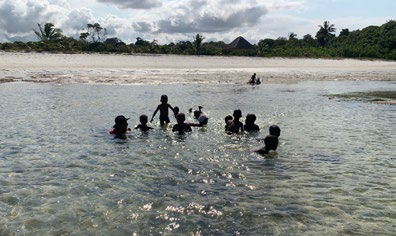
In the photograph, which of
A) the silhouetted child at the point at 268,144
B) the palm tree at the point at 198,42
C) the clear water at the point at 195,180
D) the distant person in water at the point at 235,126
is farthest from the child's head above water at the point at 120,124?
the palm tree at the point at 198,42

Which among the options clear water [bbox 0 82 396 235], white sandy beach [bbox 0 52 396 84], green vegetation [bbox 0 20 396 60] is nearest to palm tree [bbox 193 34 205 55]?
green vegetation [bbox 0 20 396 60]

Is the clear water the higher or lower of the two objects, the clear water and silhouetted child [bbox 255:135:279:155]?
the lower

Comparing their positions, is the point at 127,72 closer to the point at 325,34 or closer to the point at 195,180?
the point at 195,180

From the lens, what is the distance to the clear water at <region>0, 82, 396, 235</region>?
6.02 m

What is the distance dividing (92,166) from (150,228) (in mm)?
4084

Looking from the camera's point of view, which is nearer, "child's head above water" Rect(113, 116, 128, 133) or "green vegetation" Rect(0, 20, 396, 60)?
"child's head above water" Rect(113, 116, 128, 133)

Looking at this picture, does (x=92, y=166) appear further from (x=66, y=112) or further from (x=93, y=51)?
(x=93, y=51)

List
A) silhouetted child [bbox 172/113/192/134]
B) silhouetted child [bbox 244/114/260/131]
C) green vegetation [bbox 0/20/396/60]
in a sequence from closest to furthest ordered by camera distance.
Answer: silhouetted child [bbox 172/113/192/134] < silhouetted child [bbox 244/114/260/131] < green vegetation [bbox 0/20/396/60]

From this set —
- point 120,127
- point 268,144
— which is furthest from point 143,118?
point 268,144

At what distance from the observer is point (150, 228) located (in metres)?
5.79

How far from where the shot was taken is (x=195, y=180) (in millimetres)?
8211

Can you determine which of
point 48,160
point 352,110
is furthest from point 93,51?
point 48,160

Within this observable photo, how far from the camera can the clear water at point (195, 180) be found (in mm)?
6020

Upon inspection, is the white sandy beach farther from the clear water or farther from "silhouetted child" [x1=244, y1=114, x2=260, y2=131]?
"silhouetted child" [x1=244, y1=114, x2=260, y2=131]
